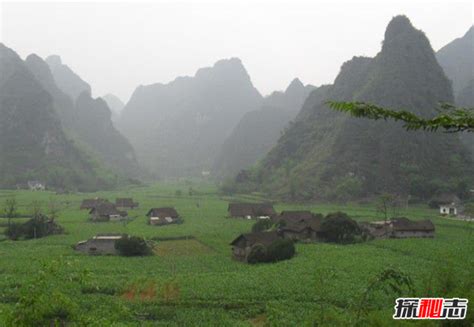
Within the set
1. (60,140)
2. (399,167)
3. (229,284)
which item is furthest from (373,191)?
(60,140)

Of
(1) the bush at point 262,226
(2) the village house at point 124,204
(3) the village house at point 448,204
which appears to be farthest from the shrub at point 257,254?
(2) the village house at point 124,204

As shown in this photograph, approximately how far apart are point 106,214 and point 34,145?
85290 mm

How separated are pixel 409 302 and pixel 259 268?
26.0m

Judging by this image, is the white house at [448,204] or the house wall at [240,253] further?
the white house at [448,204]

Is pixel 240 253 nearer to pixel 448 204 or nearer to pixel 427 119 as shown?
pixel 427 119

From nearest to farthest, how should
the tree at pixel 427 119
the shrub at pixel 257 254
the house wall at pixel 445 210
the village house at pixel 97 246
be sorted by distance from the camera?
the tree at pixel 427 119 < the shrub at pixel 257 254 < the village house at pixel 97 246 < the house wall at pixel 445 210

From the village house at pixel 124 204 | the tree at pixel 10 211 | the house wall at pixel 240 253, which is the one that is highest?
the tree at pixel 10 211

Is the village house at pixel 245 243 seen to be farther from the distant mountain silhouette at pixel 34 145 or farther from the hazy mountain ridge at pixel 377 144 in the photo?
the distant mountain silhouette at pixel 34 145

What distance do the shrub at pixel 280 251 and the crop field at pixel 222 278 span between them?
99 centimetres

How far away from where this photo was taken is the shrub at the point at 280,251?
41.7 metres

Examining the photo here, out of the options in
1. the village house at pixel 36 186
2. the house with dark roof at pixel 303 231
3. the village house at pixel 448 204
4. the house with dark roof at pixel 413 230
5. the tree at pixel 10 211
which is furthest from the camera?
the village house at pixel 36 186

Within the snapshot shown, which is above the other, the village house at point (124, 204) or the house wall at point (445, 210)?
the village house at point (124, 204)

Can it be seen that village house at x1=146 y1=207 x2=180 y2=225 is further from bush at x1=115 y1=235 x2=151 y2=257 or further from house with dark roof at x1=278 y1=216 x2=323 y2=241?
bush at x1=115 y1=235 x2=151 y2=257

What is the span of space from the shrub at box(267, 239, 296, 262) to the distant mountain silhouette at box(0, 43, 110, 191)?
97952 mm
